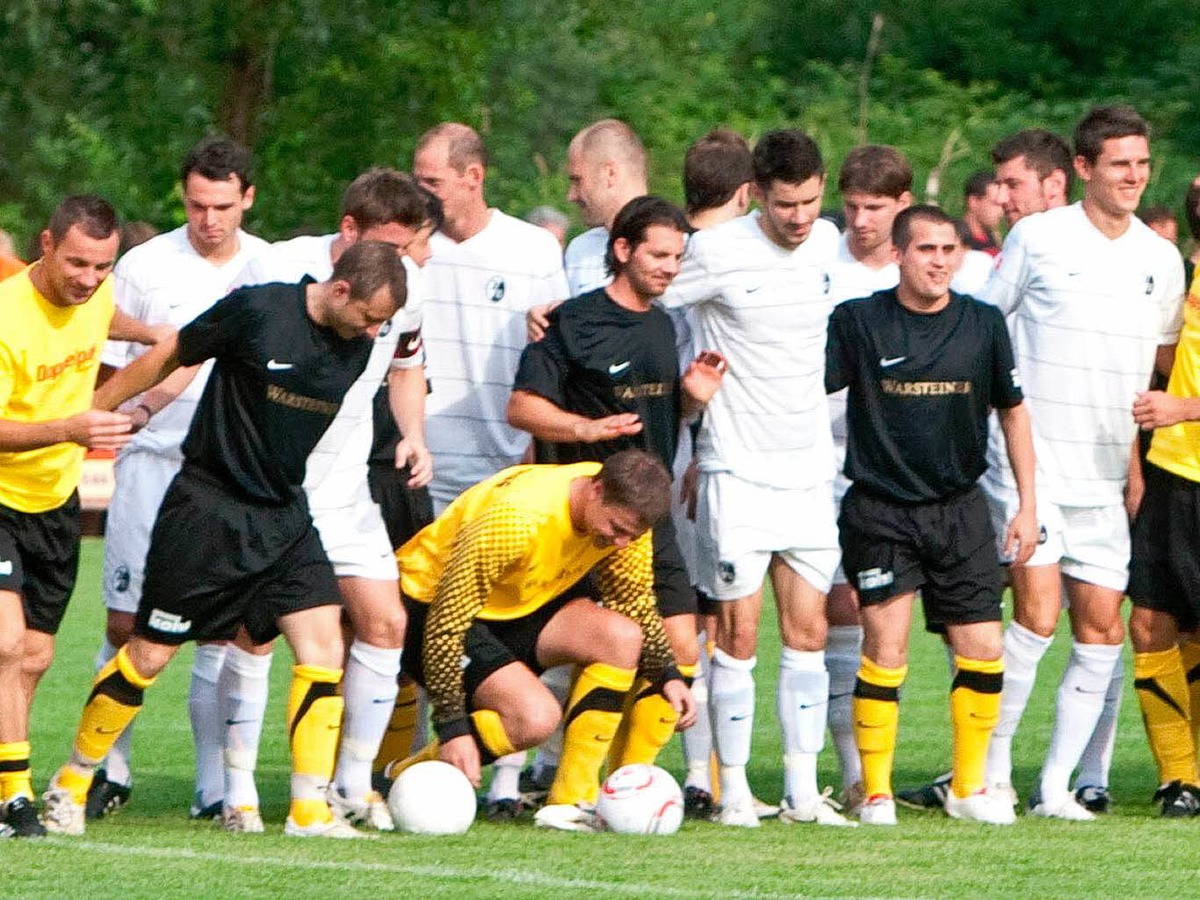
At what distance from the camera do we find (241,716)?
24.3 feet

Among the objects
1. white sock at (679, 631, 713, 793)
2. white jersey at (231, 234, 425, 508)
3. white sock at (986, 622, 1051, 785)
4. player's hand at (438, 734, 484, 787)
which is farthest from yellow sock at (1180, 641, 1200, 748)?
white jersey at (231, 234, 425, 508)

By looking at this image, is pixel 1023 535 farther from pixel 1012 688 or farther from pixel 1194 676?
pixel 1194 676

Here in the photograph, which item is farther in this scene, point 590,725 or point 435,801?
point 590,725

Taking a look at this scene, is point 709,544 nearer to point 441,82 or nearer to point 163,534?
point 163,534

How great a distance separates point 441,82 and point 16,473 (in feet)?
51.1

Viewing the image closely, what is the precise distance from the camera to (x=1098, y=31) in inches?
1249

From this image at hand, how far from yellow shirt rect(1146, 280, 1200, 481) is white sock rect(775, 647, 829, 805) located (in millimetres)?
1345

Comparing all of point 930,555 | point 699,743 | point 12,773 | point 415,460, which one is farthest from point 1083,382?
point 12,773

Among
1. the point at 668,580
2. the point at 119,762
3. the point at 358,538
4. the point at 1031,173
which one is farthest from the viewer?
the point at 1031,173

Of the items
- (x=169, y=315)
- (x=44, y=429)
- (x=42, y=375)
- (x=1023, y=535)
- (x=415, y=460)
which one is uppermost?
(x=169, y=315)

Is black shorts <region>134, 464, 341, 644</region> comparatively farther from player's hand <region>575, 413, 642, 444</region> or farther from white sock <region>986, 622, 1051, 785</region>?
white sock <region>986, 622, 1051, 785</region>

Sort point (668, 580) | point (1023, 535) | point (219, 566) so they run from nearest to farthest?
point (219, 566) → point (1023, 535) → point (668, 580)

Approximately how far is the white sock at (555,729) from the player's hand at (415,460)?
0.73 metres

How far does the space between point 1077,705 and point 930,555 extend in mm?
835
